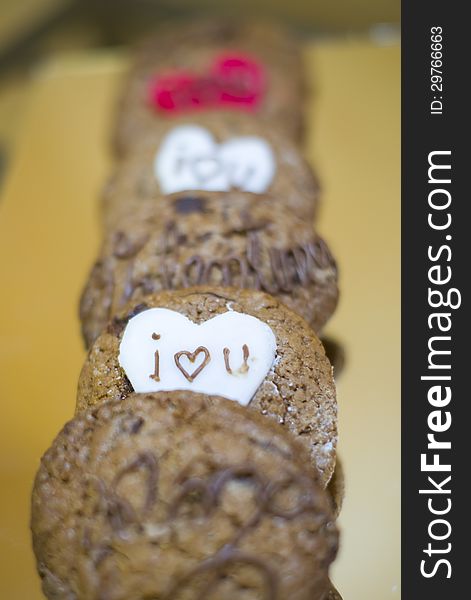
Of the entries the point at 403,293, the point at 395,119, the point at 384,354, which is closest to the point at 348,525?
the point at 384,354

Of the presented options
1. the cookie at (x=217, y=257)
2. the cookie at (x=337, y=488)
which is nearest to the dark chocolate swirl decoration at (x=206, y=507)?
the cookie at (x=337, y=488)

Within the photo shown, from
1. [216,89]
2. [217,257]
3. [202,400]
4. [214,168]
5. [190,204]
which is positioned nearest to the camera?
[202,400]

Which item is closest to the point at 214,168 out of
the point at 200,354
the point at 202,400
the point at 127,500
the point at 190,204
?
the point at 190,204

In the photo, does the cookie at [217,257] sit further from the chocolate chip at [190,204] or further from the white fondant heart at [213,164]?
the white fondant heart at [213,164]

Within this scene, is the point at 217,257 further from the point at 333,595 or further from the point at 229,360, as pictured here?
the point at 333,595

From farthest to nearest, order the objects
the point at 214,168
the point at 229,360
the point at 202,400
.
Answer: the point at 214,168 < the point at 229,360 < the point at 202,400

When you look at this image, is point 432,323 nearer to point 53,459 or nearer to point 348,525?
point 348,525

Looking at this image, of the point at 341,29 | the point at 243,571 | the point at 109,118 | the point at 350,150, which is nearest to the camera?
the point at 243,571
